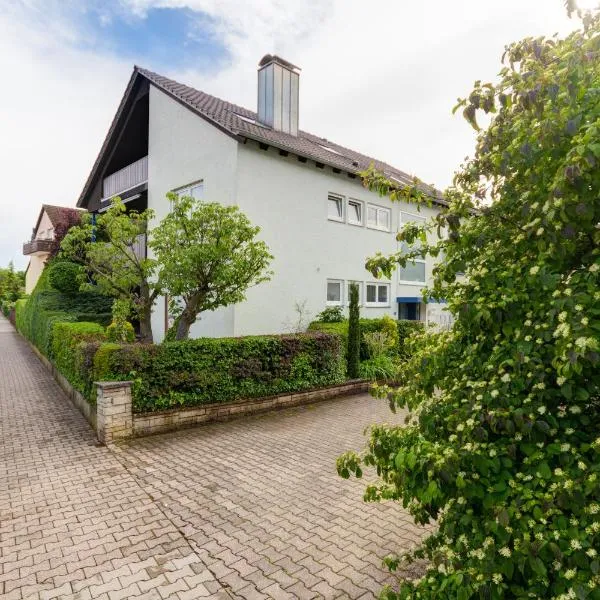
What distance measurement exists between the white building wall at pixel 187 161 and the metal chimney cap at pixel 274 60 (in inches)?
155

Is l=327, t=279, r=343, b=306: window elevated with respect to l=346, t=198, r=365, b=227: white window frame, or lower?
lower

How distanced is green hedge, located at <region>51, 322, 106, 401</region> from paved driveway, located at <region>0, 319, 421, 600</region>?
3.65 ft

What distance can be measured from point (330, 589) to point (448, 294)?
2.62m

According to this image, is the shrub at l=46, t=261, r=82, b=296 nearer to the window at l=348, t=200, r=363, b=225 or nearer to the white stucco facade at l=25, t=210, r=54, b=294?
the window at l=348, t=200, r=363, b=225

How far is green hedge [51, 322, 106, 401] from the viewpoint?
314 inches

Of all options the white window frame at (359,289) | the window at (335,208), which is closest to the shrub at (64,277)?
the window at (335,208)

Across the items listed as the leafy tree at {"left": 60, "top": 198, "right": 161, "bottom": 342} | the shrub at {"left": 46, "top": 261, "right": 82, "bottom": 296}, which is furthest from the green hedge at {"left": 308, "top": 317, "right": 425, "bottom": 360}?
the shrub at {"left": 46, "top": 261, "right": 82, "bottom": 296}

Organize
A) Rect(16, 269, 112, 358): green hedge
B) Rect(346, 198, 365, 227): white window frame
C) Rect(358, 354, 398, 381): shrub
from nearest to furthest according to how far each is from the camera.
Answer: Rect(358, 354, 398, 381): shrub
Rect(346, 198, 365, 227): white window frame
Rect(16, 269, 112, 358): green hedge

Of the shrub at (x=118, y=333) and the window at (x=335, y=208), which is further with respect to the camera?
the window at (x=335, y=208)

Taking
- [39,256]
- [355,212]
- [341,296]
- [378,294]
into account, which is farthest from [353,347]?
[39,256]

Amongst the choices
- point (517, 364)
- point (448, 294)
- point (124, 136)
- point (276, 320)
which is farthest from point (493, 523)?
point (124, 136)

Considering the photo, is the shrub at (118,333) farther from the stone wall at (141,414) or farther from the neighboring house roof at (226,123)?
the neighboring house roof at (226,123)

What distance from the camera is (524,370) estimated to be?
2.18 metres

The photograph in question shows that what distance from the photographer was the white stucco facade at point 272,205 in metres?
12.3
